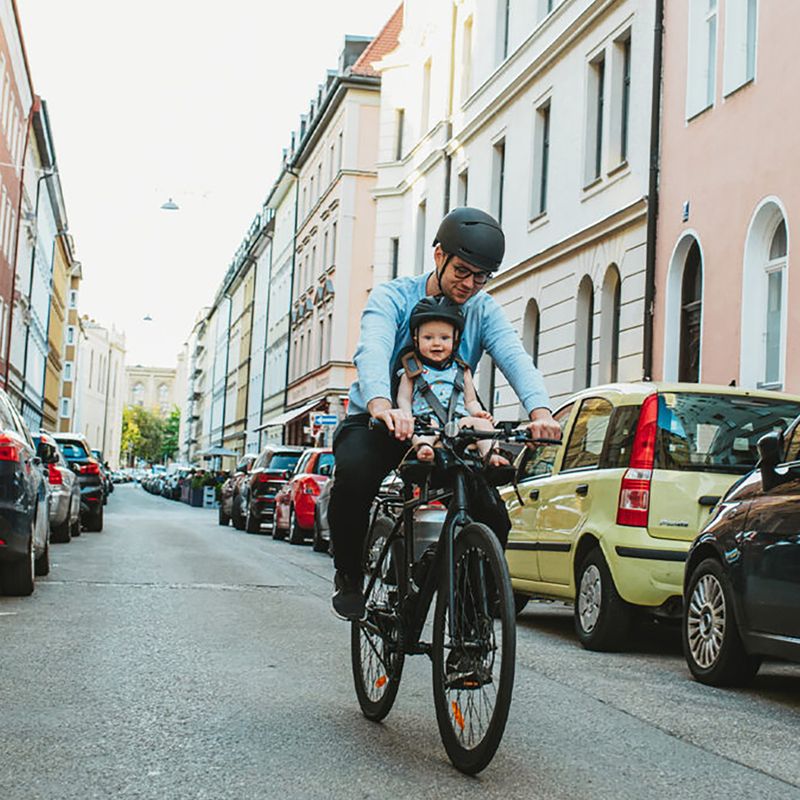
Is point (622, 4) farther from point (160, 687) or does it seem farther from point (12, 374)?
point (12, 374)

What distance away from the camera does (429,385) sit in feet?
17.7

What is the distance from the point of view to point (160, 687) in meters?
6.54

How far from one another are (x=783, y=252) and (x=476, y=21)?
629 inches

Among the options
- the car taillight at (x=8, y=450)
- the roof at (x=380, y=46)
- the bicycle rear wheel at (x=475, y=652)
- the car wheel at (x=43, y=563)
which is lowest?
the car wheel at (x=43, y=563)

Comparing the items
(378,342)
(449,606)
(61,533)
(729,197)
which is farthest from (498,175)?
(449,606)

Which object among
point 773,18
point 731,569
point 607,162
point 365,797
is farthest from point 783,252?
point 365,797

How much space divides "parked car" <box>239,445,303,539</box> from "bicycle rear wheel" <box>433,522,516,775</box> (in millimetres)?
22176

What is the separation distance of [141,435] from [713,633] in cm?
17575

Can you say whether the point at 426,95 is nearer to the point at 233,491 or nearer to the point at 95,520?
the point at 233,491

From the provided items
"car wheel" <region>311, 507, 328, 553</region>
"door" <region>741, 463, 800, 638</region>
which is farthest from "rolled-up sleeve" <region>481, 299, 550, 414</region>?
"car wheel" <region>311, 507, 328, 553</region>

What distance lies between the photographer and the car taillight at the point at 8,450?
10281 millimetres

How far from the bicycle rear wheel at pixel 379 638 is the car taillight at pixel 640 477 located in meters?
3.24

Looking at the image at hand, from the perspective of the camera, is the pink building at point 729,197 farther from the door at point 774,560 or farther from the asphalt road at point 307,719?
the door at point 774,560

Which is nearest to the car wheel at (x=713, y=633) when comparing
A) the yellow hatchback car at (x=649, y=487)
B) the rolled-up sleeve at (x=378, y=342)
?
the yellow hatchback car at (x=649, y=487)
